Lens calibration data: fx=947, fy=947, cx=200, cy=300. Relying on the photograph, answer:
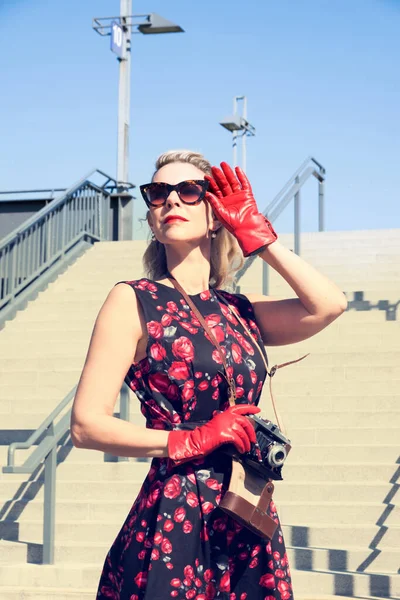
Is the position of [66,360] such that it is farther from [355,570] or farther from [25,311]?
[355,570]

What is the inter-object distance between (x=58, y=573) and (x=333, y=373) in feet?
10.4

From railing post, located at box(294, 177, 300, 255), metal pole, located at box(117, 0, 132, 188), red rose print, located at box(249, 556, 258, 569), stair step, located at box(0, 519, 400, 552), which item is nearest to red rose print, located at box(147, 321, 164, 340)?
red rose print, located at box(249, 556, 258, 569)

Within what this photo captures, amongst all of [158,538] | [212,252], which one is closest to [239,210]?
[212,252]

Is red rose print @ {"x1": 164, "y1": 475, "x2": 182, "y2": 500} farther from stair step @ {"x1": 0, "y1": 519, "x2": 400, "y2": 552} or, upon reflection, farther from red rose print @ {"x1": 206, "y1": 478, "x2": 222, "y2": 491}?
stair step @ {"x1": 0, "y1": 519, "x2": 400, "y2": 552}

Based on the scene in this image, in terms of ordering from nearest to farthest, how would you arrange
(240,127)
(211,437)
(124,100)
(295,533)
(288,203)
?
(211,437), (295,533), (288,203), (124,100), (240,127)

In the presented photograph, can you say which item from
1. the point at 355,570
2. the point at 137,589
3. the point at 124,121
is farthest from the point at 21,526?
the point at 124,121

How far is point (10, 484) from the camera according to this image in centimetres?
716

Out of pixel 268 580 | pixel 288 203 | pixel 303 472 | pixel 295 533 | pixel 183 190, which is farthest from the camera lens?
pixel 288 203

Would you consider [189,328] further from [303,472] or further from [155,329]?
[303,472]

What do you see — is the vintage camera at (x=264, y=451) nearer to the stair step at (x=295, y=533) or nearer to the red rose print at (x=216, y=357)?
the red rose print at (x=216, y=357)

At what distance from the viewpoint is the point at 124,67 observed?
53.1 feet

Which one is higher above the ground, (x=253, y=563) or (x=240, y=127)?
(x=240, y=127)

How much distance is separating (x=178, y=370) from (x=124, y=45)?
14706 millimetres

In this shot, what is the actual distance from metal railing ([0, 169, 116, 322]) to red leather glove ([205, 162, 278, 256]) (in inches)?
342
